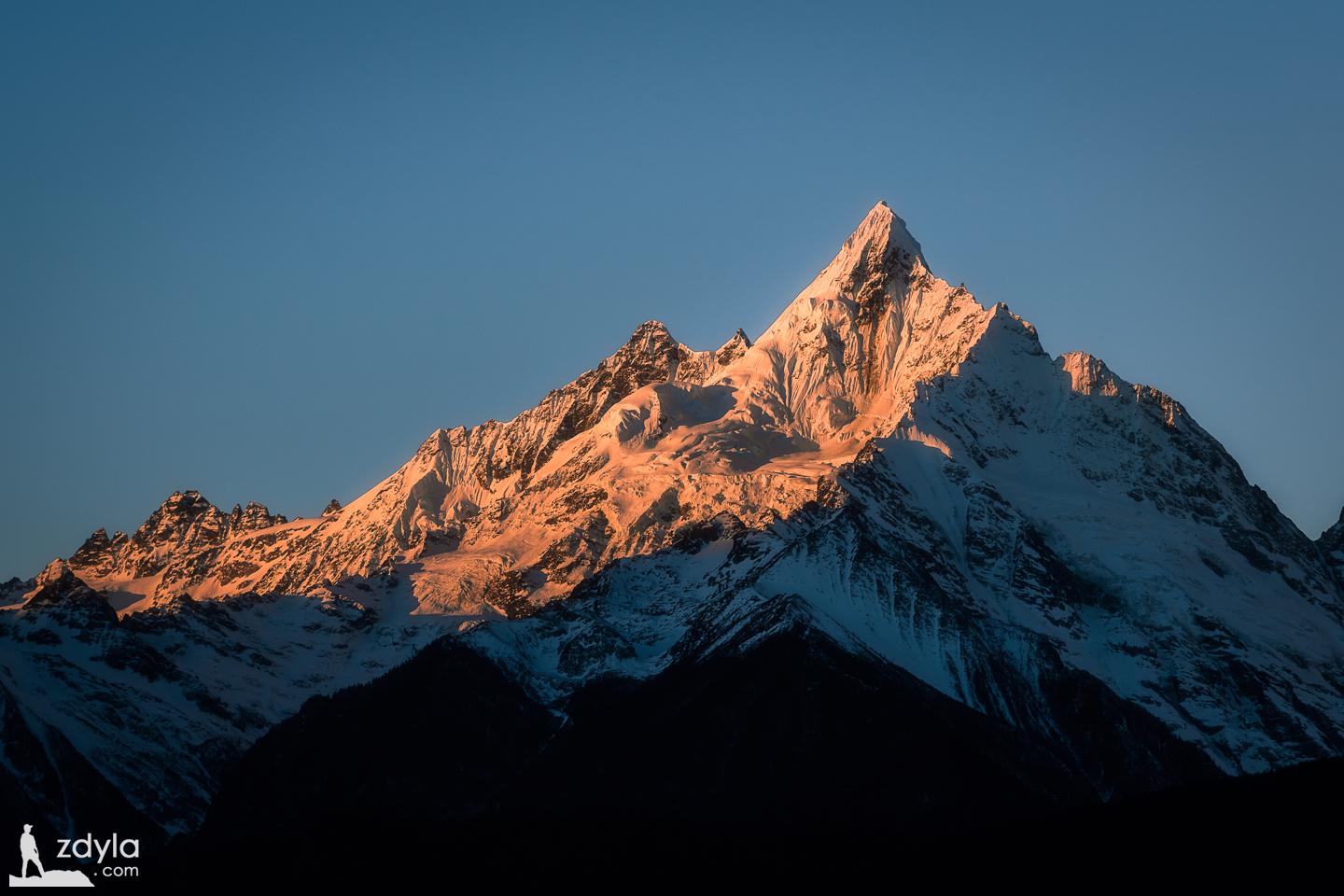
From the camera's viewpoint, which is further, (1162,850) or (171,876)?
(171,876)

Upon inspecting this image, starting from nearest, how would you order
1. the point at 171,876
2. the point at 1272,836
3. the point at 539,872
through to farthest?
→ the point at 1272,836, the point at 539,872, the point at 171,876

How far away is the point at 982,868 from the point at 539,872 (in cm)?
3219

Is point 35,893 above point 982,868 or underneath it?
above

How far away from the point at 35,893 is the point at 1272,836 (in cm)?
8953

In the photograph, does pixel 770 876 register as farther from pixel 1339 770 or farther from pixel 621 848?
pixel 1339 770

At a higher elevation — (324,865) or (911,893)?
(324,865)

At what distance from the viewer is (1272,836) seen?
517 feet

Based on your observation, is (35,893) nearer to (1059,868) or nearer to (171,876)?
(171,876)

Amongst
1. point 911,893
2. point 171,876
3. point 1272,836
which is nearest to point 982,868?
point 911,893

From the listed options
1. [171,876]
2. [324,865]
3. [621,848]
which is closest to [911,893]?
[621,848]

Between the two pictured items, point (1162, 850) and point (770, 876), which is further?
point (770, 876)

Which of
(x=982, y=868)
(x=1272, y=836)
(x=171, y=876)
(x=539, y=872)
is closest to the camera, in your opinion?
(x=1272, y=836)

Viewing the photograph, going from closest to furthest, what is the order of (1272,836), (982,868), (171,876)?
(1272,836), (982,868), (171,876)

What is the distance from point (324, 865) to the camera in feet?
604
